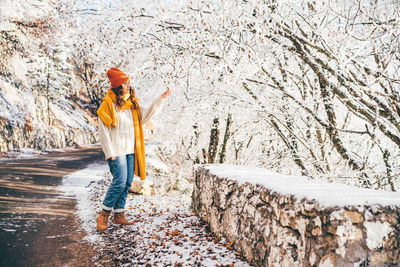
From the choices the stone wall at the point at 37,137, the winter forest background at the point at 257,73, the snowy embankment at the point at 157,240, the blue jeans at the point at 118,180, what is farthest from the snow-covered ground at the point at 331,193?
the stone wall at the point at 37,137

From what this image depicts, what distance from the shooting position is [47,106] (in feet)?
66.7

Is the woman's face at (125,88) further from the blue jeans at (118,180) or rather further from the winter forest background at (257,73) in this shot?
the blue jeans at (118,180)

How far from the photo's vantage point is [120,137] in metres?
3.83

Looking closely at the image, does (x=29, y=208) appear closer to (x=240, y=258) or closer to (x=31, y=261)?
(x=31, y=261)

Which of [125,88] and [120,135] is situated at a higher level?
[125,88]

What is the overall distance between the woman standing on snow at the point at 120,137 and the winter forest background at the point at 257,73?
0.84 m

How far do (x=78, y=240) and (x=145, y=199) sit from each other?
269 cm

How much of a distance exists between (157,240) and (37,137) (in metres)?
15.5

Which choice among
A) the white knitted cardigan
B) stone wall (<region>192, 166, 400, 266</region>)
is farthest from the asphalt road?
stone wall (<region>192, 166, 400, 266</region>)

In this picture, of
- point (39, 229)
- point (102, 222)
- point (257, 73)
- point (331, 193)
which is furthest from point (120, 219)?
point (257, 73)

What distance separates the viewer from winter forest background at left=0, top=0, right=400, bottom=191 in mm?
3846

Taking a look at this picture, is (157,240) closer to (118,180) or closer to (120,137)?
(118,180)

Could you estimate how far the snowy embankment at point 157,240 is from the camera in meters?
2.98

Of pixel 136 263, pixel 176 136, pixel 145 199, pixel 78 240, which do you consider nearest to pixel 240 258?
pixel 136 263
